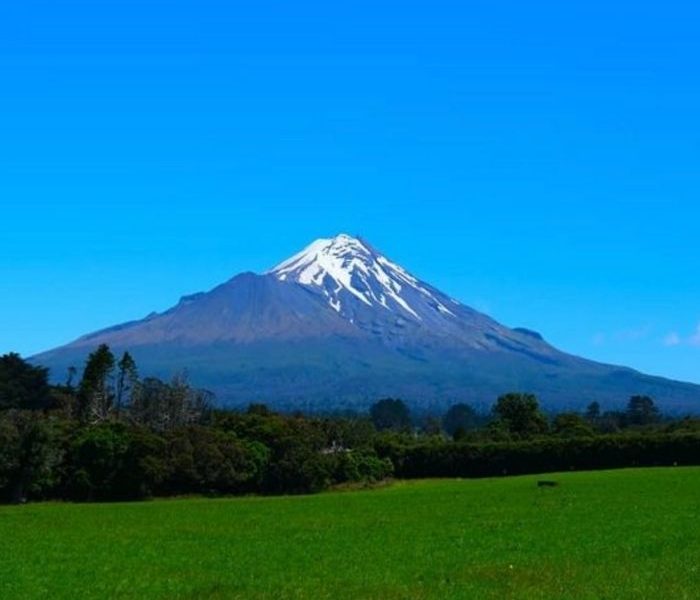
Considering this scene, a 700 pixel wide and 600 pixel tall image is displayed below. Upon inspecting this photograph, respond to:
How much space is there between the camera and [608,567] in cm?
1911

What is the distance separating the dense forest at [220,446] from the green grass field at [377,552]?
62.8ft

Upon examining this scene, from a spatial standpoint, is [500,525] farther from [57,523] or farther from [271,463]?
[271,463]

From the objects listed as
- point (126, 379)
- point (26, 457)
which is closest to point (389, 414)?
point (126, 379)

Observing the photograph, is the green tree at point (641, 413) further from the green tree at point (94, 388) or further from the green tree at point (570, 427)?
the green tree at point (94, 388)

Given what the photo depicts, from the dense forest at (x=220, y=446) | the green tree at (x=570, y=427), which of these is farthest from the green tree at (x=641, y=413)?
the green tree at (x=570, y=427)

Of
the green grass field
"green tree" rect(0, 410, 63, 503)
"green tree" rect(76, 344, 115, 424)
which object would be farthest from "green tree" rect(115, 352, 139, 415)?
the green grass field

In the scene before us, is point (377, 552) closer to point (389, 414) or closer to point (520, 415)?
point (520, 415)

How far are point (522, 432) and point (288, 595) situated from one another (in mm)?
80876

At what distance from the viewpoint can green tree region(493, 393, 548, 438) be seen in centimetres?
9725

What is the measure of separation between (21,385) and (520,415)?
1896 inches

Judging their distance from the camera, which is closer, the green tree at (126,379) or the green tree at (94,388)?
the green tree at (94,388)

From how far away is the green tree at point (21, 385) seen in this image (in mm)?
95875

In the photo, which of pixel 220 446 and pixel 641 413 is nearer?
pixel 220 446

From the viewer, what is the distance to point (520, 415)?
9869 cm
